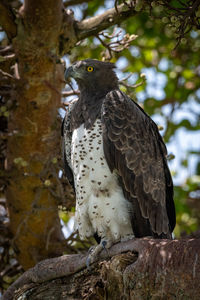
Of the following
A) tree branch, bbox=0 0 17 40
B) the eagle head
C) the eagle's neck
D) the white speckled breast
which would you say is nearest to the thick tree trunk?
tree branch, bbox=0 0 17 40

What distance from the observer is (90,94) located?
586cm

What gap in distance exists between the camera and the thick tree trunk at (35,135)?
19.0ft

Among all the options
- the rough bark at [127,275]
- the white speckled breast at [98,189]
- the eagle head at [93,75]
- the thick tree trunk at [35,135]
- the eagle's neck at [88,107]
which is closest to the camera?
the rough bark at [127,275]

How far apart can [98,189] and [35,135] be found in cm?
126

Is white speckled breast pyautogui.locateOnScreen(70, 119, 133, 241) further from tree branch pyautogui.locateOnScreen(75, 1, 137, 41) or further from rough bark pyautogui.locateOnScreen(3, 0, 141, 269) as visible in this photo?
tree branch pyautogui.locateOnScreen(75, 1, 137, 41)

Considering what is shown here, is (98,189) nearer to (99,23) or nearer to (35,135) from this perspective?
(35,135)

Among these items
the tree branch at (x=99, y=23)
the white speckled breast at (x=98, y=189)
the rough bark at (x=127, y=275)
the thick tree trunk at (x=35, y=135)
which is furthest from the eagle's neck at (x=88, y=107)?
the rough bark at (x=127, y=275)

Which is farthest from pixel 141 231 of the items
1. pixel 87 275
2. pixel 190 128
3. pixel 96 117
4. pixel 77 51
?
pixel 190 128

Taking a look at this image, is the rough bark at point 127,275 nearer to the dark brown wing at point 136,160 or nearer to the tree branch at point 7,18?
the dark brown wing at point 136,160

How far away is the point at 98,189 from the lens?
528 centimetres

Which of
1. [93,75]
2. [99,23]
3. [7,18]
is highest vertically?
[7,18]

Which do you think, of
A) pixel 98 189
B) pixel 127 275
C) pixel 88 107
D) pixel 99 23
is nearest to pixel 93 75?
pixel 88 107

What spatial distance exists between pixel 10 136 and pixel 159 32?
13.4 feet

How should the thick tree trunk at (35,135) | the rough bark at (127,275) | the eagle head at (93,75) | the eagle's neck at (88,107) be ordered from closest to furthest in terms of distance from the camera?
the rough bark at (127,275) < the eagle's neck at (88,107) < the thick tree trunk at (35,135) < the eagle head at (93,75)
